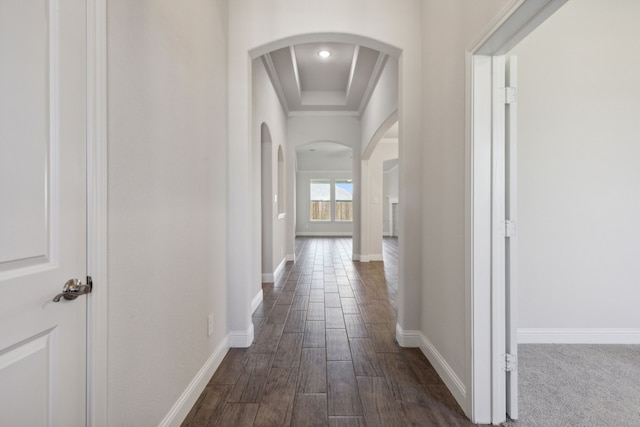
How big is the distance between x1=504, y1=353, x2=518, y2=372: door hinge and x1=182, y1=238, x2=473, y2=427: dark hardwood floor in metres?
0.37

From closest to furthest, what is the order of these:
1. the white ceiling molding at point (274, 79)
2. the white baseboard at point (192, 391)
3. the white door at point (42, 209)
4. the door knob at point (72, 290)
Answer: the white door at point (42, 209) < the door knob at point (72, 290) < the white baseboard at point (192, 391) < the white ceiling molding at point (274, 79)

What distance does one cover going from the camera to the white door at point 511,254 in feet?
5.51


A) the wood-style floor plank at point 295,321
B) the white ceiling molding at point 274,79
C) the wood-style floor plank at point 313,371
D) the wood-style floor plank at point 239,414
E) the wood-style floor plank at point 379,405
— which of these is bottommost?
the wood-style floor plank at point 239,414

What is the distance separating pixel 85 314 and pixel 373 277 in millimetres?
4423

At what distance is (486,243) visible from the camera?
65.6 inches

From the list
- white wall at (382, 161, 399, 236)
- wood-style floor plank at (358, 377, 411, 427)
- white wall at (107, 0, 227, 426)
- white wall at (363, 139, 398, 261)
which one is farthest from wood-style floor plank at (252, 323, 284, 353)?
white wall at (382, 161, 399, 236)

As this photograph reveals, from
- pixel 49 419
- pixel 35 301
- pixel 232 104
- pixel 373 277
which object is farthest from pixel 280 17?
pixel 373 277

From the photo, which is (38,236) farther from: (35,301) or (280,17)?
(280,17)

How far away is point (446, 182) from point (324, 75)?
12.4 feet

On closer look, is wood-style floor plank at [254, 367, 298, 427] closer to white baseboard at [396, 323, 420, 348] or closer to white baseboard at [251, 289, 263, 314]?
white baseboard at [396, 323, 420, 348]

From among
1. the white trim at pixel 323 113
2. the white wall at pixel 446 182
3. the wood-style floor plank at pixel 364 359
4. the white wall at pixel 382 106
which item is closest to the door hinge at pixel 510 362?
the white wall at pixel 446 182

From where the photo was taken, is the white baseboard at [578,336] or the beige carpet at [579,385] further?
the white baseboard at [578,336]

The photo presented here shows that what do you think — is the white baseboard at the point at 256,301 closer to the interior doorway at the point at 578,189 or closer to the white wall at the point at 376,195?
the interior doorway at the point at 578,189

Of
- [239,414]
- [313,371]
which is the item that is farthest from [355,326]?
[239,414]
